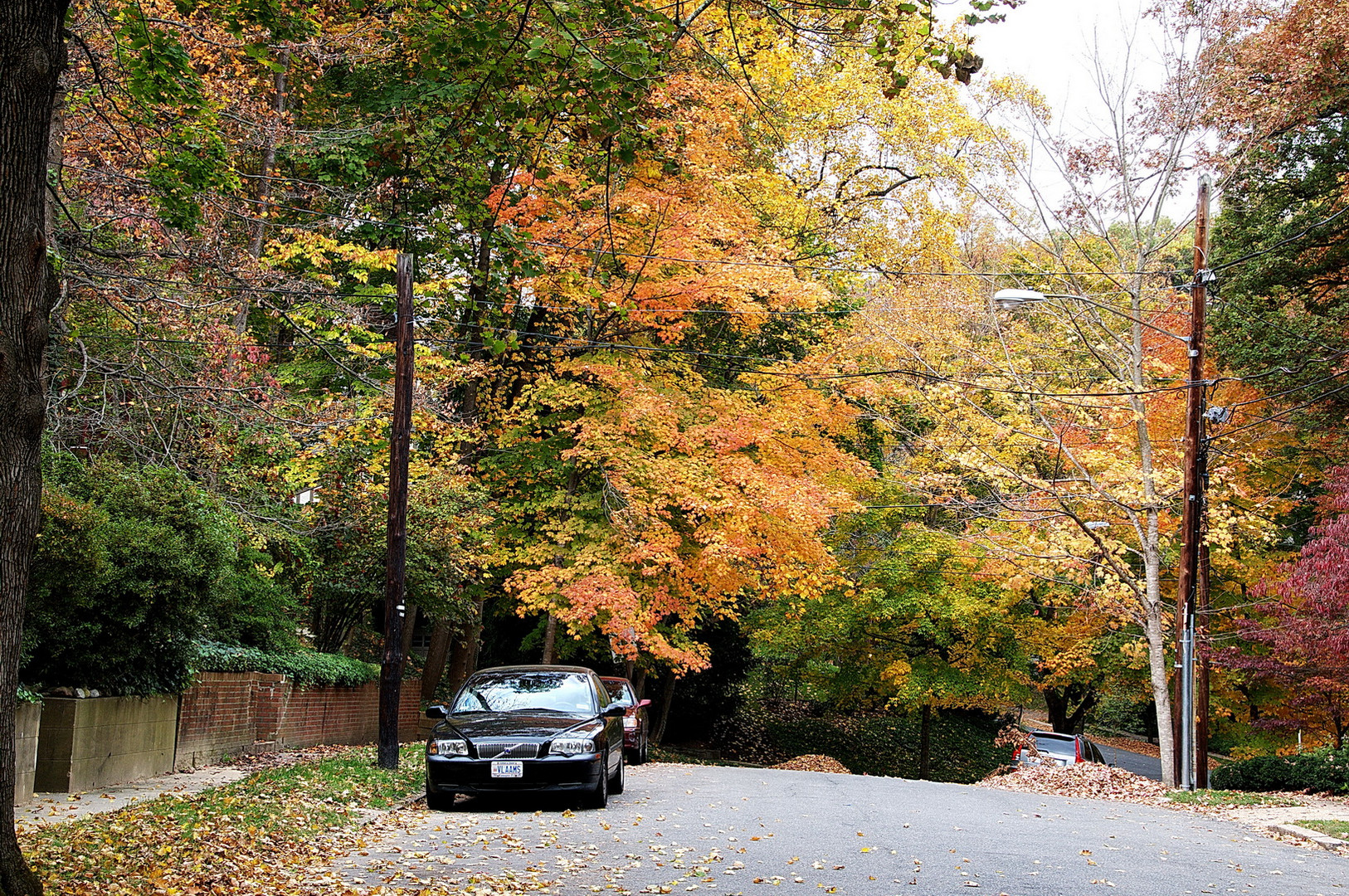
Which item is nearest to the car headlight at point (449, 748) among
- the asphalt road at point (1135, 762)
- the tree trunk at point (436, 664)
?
the tree trunk at point (436, 664)

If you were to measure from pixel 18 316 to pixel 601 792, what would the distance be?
8.28 m

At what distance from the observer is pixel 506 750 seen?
11.9 m

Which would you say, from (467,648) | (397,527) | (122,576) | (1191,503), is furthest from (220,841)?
(467,648)

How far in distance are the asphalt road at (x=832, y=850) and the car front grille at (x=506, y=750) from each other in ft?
1.91

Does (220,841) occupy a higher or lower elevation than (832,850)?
higher

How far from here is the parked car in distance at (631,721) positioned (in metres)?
19.8

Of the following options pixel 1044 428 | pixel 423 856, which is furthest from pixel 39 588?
pixel 1044 428

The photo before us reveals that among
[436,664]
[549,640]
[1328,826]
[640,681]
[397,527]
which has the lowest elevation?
[1328,826]

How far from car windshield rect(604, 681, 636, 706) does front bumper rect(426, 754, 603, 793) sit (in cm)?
710

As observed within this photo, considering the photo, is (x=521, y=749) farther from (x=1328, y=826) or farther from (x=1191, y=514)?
(x=1191, y=514)

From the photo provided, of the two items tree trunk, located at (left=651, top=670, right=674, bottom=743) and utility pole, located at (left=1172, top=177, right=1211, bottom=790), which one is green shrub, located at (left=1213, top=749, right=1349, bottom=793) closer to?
utility pole, located at (left=1172, top=177, right=1211, bottom=790)

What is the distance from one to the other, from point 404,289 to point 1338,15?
1698cm

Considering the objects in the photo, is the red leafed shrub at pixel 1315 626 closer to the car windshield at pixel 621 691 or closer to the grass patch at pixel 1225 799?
the grass patch at pixel 1225 799

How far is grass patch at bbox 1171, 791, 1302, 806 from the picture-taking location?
17031mm
